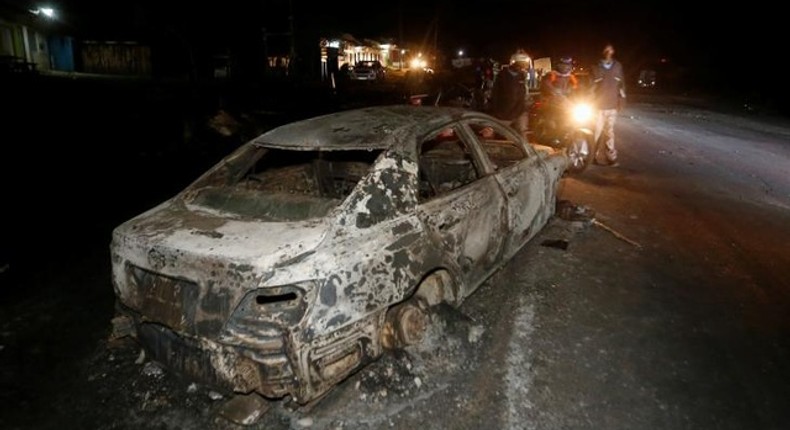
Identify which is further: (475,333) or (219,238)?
(475,333)

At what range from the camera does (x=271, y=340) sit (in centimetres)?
247

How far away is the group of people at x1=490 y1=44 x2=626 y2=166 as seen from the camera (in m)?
8.81

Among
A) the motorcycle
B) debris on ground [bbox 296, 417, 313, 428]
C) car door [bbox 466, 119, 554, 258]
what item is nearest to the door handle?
car door [bbox 466, 119, 554, 258]

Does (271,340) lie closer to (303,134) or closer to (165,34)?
(303,134)

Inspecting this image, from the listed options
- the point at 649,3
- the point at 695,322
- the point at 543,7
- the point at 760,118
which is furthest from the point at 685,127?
the point at 543,7

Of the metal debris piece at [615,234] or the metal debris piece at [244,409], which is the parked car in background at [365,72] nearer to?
the metal debris piece at [615,234]

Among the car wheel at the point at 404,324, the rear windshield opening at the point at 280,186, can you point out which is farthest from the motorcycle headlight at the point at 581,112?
the car wheel at the point at 404,324

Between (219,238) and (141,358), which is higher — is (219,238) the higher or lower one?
the higher one

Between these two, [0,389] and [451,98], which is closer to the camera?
[0,389]

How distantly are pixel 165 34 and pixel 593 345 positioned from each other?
3982 centimetres

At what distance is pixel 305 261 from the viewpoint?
8.45ft

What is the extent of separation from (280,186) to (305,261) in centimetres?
173

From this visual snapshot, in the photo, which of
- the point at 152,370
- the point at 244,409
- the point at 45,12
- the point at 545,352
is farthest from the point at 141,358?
the point at 45,12

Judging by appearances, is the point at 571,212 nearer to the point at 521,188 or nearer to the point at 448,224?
the point at 521,188
